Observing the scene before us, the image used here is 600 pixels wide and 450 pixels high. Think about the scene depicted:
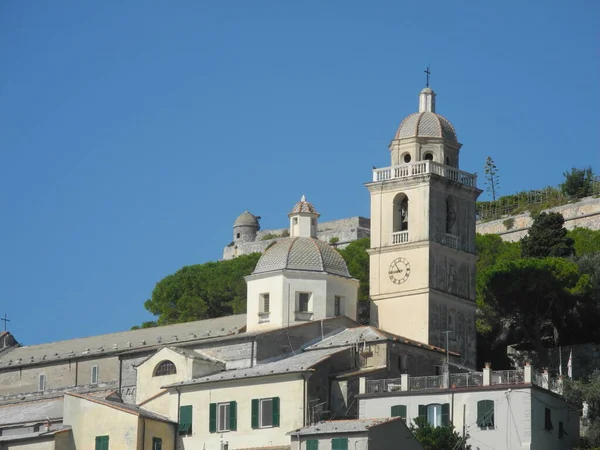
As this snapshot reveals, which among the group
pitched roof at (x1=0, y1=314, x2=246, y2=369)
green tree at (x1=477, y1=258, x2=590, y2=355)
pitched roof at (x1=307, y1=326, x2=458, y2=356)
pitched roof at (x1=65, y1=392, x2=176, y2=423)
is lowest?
pitched roof at (x1=65, y1=392, x2=176, y2=423)

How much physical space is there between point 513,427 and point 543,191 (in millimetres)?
63259

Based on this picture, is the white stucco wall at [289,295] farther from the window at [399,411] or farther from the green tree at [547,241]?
the green tree at [547,241]

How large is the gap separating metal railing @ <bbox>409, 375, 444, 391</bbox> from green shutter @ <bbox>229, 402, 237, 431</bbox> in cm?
755

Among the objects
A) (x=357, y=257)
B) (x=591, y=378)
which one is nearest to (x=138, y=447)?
(x=591, y=378)

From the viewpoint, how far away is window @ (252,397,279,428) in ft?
215

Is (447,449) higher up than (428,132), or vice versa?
(428,132)

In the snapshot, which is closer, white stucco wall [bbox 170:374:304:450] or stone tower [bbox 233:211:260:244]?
white stucco wall [bbox 170:374:304:450]

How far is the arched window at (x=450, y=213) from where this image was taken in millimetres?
79000

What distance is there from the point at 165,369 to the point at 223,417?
245 inches

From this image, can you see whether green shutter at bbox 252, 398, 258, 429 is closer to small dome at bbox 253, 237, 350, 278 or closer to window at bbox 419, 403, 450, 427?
window at bbox 419, 403, 450, 427

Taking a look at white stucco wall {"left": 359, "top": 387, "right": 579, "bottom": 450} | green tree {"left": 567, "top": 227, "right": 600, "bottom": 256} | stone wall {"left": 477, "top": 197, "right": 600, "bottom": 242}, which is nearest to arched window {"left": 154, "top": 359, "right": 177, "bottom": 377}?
white stucco wall {"left": 359, "top": 387, "right": 579, "bottom": 450}

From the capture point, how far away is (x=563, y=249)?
289 feet

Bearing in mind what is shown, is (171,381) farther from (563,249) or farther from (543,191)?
(543,191)

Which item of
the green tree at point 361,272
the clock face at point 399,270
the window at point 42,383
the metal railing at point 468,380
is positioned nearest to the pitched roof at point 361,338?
the clock face at point 399,270
